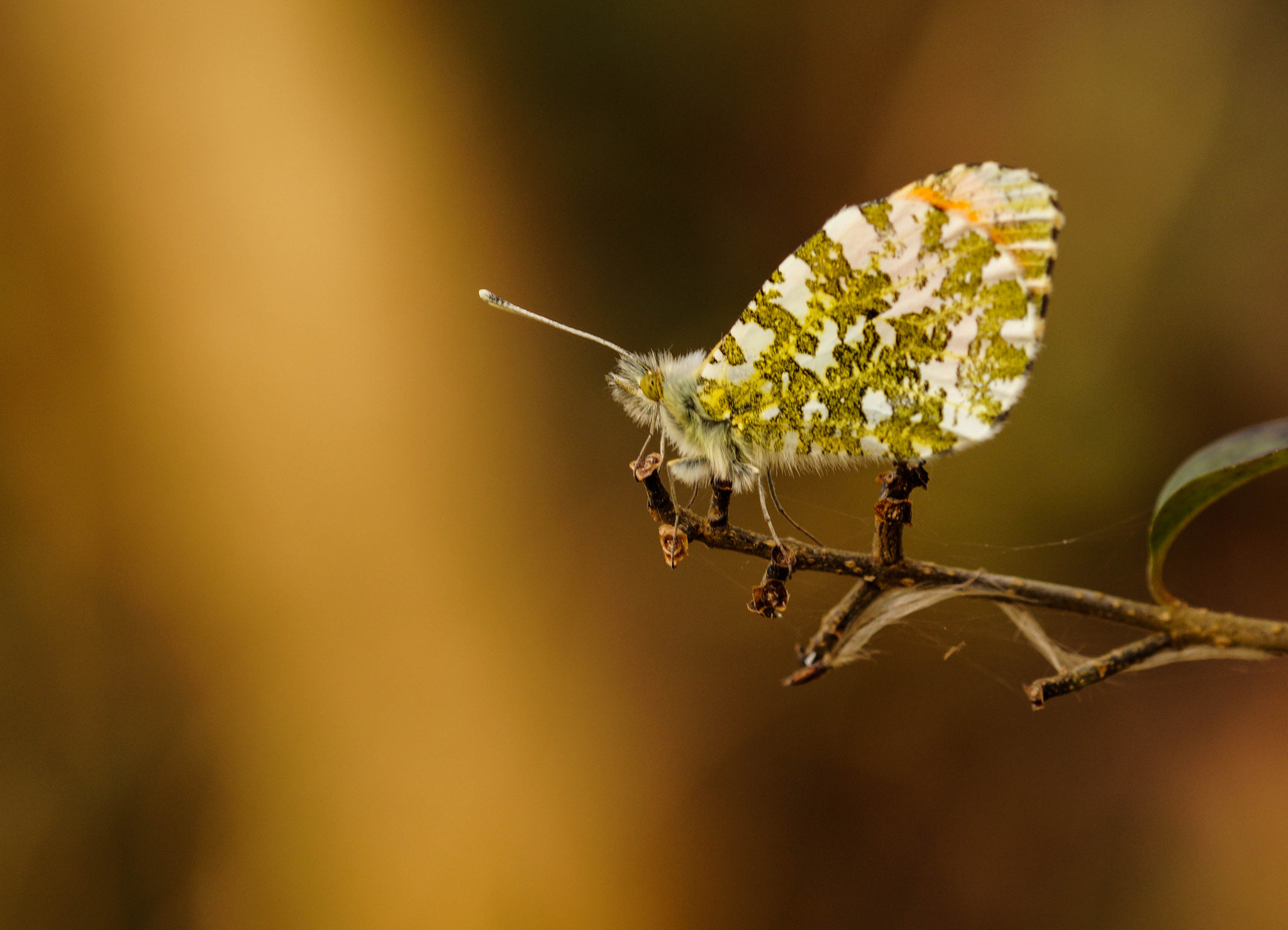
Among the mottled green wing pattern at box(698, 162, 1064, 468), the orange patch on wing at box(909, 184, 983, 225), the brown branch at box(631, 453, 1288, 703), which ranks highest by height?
the orange patch on wing at box(909, 184, 983, 225)

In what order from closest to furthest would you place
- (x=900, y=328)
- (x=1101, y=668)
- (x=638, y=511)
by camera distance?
(x=1101, y=668)
(x=900, y=328)
(x=638, y=511)

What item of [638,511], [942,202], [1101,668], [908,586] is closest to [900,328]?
[942,202]

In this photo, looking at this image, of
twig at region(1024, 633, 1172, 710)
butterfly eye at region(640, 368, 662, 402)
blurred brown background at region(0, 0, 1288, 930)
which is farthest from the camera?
blurred brown background at region(0, 0, 1288, 930)

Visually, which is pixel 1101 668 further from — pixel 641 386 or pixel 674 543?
pixel 641 386

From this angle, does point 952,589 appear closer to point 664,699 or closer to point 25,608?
point 664,699

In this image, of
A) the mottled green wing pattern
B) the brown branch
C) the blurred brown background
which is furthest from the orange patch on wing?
the blurred brown background

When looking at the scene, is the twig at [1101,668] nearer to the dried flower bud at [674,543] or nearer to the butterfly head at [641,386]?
the dried flower bud at [674,543]

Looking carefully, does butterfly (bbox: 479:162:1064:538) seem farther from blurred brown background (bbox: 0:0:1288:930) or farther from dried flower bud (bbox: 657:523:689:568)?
blurred brown background (bbox: 0:0:1288:930)
